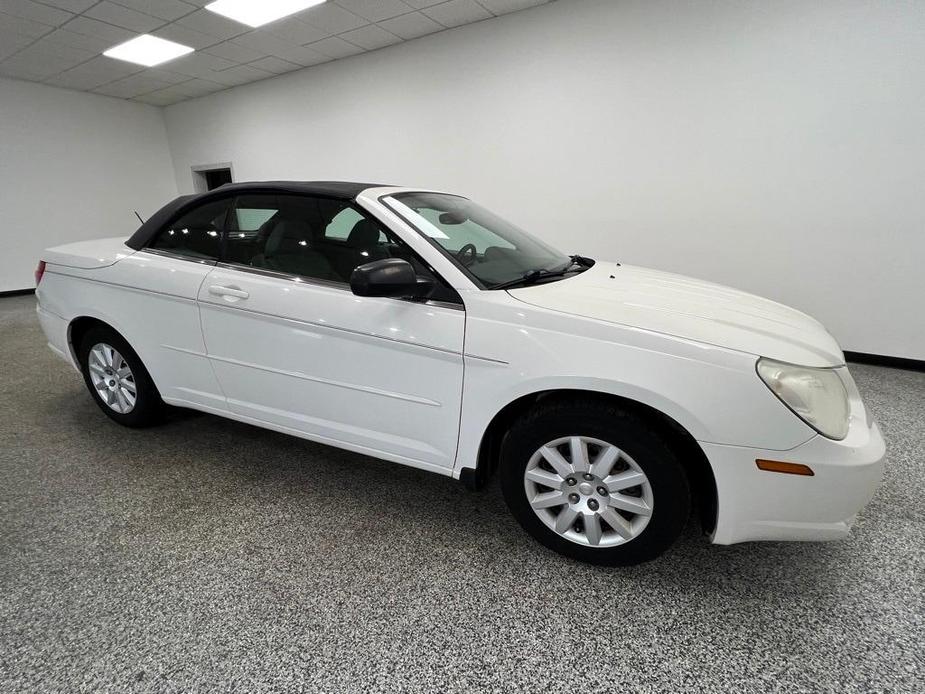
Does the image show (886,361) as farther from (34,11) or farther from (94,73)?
(94,73)

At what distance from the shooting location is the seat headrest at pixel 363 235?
5.60 feet

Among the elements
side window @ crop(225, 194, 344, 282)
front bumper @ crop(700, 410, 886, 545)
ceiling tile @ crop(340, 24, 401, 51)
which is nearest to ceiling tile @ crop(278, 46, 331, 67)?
ceiling tile @ crop(340, 24, 401, 51)

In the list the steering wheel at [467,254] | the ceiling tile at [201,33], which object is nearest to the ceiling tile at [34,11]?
the ceiling tile at [201,33]

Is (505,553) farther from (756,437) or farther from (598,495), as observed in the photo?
(756,437)

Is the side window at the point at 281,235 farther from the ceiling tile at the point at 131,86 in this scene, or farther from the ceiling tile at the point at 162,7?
the ceiling tile at the point at 131,86

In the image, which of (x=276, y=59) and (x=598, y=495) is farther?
(x=276, y=59)

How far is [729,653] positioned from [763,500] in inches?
16.8

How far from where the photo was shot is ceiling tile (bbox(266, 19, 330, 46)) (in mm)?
4766

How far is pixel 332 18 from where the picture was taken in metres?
4.61

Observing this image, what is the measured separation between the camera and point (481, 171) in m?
5.04

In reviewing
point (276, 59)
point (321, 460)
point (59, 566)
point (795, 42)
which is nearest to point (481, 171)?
point (795, 42)

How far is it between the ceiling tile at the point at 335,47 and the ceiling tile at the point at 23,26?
2.85 meters

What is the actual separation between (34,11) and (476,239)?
Result: 235 inches

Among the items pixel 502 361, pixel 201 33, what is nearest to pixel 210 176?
pixel 201 33
